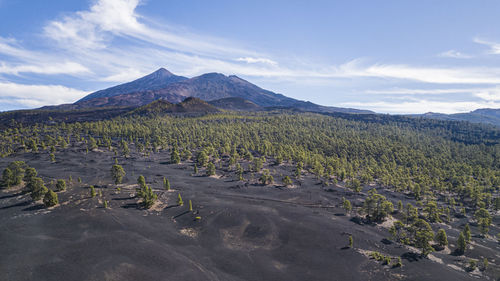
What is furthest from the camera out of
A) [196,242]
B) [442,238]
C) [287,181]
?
[287,181]

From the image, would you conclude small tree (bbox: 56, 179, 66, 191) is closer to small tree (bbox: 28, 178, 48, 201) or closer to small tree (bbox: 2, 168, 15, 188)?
small tree (bbox: 28, 178, 48, 201)

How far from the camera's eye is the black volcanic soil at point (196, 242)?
39688 mm

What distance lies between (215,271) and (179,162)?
80973mm

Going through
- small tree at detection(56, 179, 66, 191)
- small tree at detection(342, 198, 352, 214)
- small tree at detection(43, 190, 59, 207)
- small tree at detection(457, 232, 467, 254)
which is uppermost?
small tree at detection(56, 179, 66, 191)

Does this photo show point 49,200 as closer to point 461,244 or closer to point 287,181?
point 287,181

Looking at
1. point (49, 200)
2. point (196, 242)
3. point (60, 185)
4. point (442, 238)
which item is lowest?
point (442, 238)

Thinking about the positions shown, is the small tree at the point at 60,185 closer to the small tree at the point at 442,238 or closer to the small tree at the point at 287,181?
the small tree at the point at 287,181

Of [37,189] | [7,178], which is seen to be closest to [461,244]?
[37,189]

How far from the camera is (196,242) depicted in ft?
160

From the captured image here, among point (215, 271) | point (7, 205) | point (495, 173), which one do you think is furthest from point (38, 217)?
point (495, 173)

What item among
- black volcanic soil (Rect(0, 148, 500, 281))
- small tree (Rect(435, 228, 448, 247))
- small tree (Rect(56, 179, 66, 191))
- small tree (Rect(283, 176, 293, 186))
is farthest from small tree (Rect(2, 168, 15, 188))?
small tree (Rect(435, 228, 448, 247))

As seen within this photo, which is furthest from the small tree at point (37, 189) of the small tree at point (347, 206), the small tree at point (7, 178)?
the small tree at point (347, 206)

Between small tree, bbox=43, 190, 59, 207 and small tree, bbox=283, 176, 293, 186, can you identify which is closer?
small tree, bbox=43, 190, 59, 207

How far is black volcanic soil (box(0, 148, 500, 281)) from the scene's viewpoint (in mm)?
39688
